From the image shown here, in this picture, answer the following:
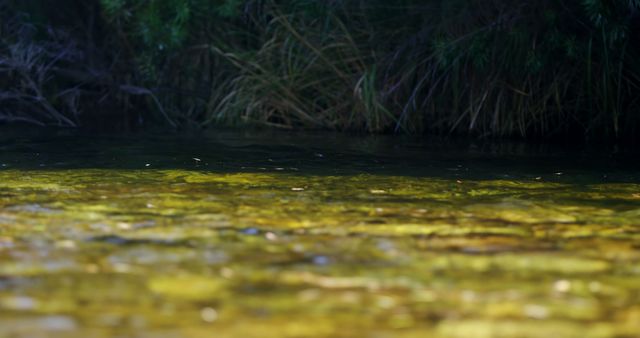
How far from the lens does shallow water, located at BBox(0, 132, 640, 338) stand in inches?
70.8

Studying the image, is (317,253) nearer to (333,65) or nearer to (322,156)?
(322,156)

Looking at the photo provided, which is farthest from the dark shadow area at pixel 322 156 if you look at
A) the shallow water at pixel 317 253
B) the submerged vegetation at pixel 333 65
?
the submerged vegetation at pixel 333 65

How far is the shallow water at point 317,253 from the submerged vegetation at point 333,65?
2.04 m

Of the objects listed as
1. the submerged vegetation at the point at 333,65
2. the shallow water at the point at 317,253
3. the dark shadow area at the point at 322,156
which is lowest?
the shallow water at the point at 317,253

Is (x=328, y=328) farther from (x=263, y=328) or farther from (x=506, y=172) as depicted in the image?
(x=506, y=172)

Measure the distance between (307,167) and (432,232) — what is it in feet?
6.66

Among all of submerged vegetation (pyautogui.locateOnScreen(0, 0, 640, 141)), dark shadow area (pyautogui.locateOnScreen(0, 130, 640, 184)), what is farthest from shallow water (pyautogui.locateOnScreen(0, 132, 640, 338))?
submerged vegetation (pyautogui.locateOnScreen(0, 0, 640, 141))

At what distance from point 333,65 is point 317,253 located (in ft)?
17.6

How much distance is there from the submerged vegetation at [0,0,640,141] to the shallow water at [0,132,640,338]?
2.04m

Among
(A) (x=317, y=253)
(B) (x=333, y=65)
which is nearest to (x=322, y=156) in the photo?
(B) (x=333, y=65)

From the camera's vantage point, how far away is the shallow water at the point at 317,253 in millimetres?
1798

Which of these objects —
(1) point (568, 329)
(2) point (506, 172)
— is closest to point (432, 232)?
(1) point (568, 329)

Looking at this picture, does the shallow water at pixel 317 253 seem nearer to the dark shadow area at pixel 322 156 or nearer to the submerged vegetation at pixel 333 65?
the dark shadow area at pixel 322 156

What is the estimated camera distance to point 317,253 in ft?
7.80
